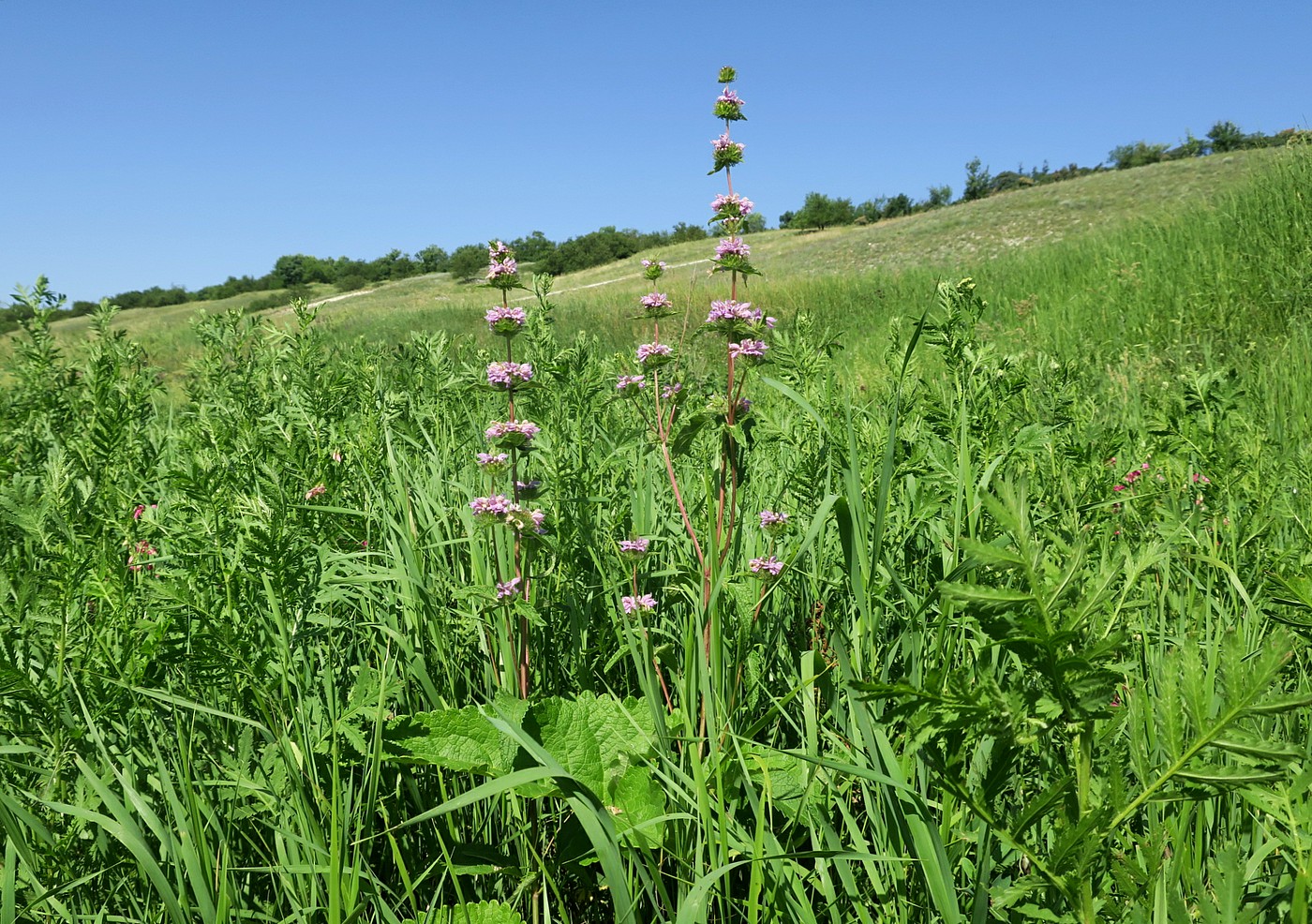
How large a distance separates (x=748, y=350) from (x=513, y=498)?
62 centimetres

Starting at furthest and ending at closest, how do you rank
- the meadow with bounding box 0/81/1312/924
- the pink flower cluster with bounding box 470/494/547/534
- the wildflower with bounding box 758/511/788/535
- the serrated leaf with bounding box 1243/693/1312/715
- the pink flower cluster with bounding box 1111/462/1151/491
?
1. the pink flower cluster with bounding box 1111/462/1151/491
2. the wildflower with bounding box 758/511/788/535
3. the pink flower cluster with bounding box 470/494/547/534
4. the meadow with bounding box 0/81/1312/924
5. the serrated leaf with bounding box 1243/693/1312/715

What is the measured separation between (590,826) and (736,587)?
0.72 metres

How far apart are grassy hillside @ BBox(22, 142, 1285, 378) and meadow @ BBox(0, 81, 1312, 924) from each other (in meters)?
3.19

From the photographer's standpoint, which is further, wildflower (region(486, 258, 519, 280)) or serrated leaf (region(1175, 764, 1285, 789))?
wildflower (region(486, 258, 519, 280))

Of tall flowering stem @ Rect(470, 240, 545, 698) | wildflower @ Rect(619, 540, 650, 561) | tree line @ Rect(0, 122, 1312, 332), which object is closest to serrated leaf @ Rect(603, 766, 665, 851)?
tall flowering stem @ Rect(470, 240, 545, 698)

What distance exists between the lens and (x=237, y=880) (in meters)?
1.34

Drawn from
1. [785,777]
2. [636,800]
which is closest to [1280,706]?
[785,777]

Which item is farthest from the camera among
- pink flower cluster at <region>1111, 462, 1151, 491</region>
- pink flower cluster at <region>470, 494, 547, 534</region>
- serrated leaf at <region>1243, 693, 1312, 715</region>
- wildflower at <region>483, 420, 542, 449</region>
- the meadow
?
pink flower cluster at <region>1111, 462, 1151, 491</region>

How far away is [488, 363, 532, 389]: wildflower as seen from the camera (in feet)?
5.61

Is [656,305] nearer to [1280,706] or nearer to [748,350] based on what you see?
[748,350]

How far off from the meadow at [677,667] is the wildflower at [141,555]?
0.02m

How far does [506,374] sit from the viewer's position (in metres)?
1.72

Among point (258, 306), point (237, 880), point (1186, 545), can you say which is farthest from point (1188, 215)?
point (258, 306)

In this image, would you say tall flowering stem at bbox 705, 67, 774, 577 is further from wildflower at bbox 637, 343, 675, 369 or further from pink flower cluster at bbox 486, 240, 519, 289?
pink flower cluster at bbox 486, 240, 519, 289
